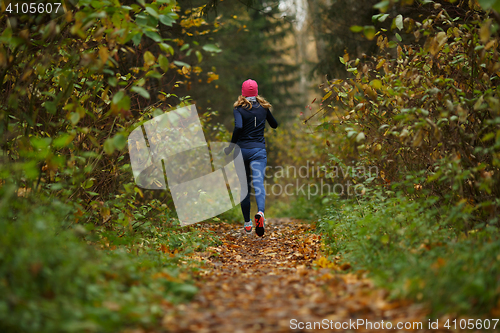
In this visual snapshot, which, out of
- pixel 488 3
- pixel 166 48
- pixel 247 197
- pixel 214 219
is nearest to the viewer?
pixel 488 3

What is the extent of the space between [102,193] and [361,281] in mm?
3253

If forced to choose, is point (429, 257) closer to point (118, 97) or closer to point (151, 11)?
point (118, 97)

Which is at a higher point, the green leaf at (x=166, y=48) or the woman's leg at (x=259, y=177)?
the green leaf at (x=166, y=48)

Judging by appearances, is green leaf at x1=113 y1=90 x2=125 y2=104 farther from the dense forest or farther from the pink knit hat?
the pink knit hat

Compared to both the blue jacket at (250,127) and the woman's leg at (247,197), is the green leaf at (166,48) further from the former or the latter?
the woman's leg at (247,197)

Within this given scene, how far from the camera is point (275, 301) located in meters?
2.74

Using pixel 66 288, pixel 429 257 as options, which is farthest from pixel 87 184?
pixel 429 257

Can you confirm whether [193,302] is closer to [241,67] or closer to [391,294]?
[391,294]

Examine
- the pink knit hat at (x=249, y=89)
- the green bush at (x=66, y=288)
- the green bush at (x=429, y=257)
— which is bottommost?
the green bush at (x=429, y=257)

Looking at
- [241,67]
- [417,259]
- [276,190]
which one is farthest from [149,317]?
[241,67]

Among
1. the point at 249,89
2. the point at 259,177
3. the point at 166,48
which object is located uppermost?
the point at 166,48

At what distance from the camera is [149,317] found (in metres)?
2.29

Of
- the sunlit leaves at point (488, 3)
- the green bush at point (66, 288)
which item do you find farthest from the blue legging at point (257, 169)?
the sunlit leaves at point (488, 3)

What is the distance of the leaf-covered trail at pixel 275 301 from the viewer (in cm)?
237
